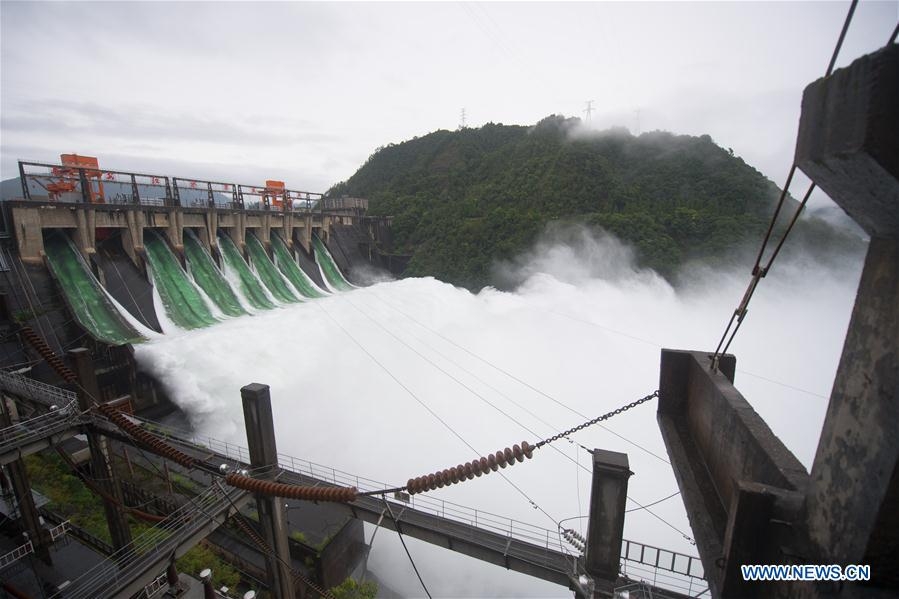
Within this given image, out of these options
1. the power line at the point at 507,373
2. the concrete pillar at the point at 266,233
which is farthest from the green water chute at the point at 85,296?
the power line at the point at 507,373

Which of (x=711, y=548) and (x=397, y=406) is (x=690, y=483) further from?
(x=397, y=406)

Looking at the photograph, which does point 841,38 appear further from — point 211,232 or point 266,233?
point 266,233

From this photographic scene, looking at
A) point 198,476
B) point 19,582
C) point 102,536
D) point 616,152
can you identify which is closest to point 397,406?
point 198,476

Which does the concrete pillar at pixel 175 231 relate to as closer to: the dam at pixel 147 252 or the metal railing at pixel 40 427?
the dam at pixel 147 252

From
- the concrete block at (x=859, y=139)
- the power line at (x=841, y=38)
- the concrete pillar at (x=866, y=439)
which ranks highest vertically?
the power line at (x=841, y=38)

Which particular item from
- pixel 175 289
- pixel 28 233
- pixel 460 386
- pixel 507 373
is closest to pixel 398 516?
pixel 460 386

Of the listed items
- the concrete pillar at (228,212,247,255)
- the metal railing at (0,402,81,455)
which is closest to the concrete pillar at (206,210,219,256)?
the concrete pillar at (228,212,247,255)

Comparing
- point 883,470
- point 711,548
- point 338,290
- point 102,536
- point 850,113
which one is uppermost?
point 850,113
